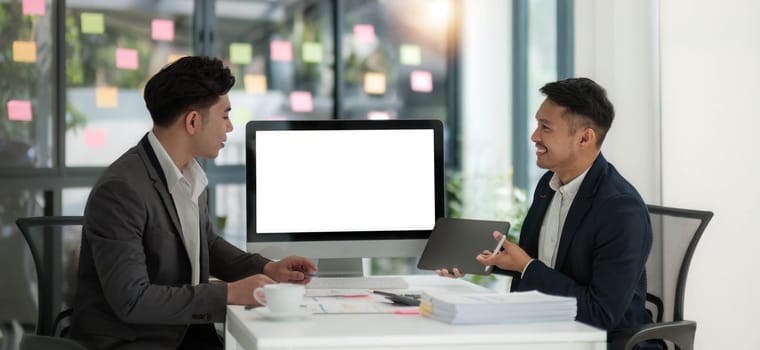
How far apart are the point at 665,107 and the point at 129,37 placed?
276 centimetres

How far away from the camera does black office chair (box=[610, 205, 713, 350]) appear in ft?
8.16

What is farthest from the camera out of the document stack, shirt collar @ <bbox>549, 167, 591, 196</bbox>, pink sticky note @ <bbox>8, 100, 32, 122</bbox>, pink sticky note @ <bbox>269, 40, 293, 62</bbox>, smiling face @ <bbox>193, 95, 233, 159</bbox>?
pink sticky note @ <bbox>269, 40, 293, 62</bbox>

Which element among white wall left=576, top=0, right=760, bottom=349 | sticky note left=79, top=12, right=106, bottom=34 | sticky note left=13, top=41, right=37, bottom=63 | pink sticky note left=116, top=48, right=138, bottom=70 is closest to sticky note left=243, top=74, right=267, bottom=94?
pink sticky note left=116, top=48, right=138, bottom=70

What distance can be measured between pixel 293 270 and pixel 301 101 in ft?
9.46

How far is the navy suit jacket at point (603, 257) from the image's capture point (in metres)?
2.23

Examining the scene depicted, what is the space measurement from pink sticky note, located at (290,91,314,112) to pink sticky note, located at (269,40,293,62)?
0.20 meters

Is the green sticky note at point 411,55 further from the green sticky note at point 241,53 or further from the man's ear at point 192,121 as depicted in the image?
the man's ear at point 192,121

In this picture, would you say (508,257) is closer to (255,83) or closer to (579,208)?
(579,208)

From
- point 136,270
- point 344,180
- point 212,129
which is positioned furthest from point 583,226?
point 136,270

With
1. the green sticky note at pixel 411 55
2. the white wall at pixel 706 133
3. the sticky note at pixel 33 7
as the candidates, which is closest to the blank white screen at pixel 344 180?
the white wall at pixel 706 133

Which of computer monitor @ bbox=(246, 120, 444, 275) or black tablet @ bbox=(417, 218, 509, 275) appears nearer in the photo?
black tablet @ bbox=(417, 218, 509, 275)

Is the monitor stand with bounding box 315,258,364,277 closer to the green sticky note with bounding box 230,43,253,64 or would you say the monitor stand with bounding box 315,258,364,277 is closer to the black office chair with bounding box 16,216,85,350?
the black office chair with bounding box 16,216,85,350

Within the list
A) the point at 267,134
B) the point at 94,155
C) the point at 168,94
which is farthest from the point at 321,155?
the point at 94,155

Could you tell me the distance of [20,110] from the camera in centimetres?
466
